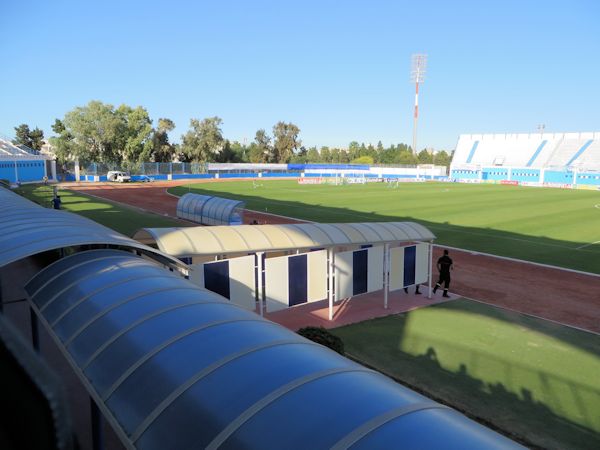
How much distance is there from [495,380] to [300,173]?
95436 mm

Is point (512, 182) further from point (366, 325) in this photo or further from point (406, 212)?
point (366, 325)

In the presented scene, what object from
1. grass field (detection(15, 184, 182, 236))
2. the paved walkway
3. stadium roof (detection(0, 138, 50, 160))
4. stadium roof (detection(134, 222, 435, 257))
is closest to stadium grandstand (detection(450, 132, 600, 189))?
grass field (detection(15, 184, 182, 236))

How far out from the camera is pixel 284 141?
137250 millimetres

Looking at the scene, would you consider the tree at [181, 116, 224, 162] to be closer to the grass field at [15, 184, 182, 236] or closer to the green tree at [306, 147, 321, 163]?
the green tree at [306, 147, 321, 163]

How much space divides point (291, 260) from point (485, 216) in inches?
1096

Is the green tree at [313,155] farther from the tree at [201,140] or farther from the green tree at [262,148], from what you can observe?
the tree at [201,140]

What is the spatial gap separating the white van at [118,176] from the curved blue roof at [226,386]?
233 ft

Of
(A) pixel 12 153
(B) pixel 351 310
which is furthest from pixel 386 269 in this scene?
(A) pixel 12 153

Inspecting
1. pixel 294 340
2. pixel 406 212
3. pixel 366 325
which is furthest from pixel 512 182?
pixel 294 340

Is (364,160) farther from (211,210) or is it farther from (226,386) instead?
(226,386)

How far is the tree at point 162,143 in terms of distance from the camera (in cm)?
9844

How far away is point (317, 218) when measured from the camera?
3447 centimetres

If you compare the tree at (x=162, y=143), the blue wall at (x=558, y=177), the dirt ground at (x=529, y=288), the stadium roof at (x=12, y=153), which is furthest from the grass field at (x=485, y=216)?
the tree at (x=162, y=143)

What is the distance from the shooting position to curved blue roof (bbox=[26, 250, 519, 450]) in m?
3.56
